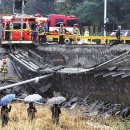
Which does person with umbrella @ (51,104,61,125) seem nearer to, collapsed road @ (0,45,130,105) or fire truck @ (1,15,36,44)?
collapsed road @ (0,45,130,105)

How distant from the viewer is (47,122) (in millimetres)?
14633

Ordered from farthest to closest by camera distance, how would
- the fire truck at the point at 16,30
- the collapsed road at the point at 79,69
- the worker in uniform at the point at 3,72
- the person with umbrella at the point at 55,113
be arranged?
the fire truck at the point at 16,30, the worker in uniform at the point at 3,72, the collapsed road at the point at 79,69, the person with umbrella at the point at 55,113

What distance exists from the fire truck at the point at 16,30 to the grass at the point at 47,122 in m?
10.9

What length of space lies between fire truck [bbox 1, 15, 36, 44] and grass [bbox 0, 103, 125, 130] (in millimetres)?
10880

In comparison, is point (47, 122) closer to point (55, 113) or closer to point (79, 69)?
point (55, 113)

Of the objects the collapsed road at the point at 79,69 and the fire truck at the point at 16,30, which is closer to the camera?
the collapsed road at the point at 79,69

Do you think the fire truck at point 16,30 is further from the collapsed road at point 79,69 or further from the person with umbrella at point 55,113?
the person with umbrella at point 55,113

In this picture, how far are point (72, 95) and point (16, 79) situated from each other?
202 inches

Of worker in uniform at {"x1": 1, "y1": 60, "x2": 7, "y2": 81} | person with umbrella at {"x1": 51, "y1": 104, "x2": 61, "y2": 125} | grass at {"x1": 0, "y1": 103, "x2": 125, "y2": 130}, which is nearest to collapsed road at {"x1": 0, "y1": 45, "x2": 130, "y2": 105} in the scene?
worker in uniform at {"x1": 1, "y1": 60, "x2": 7, "y2": 81}

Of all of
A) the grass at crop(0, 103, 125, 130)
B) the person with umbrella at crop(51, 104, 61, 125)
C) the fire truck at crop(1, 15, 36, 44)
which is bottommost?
the grass at crop(0, 103, 125, 130)

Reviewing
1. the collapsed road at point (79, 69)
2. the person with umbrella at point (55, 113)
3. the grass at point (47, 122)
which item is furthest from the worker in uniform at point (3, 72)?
the person with umbrella at point (55, 113)

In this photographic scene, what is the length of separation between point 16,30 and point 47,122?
16234mm

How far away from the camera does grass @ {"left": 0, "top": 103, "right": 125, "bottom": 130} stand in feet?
44.3

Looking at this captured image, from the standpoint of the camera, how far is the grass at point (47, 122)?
44.3 feet
